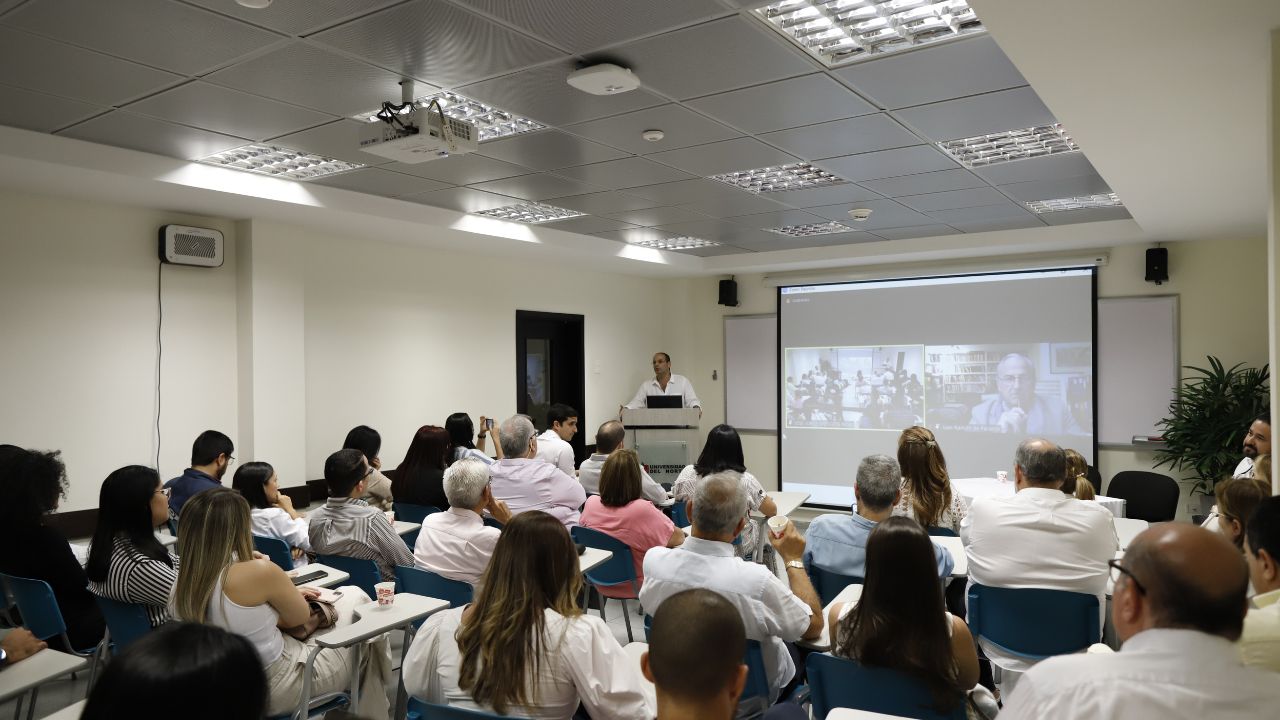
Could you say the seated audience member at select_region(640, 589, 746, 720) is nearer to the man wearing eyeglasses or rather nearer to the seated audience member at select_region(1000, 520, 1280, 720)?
the seated audience member at select_region(1000, 520, 1280, 720)

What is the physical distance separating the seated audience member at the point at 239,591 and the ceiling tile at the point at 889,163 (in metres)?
3.62

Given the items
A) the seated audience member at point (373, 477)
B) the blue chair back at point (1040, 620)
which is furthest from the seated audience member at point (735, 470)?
the seated audience member at point (373, 477)

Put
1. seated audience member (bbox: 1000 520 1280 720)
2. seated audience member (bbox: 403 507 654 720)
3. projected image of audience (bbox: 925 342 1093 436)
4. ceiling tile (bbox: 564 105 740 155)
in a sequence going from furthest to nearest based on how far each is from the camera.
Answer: projected image of audience (bbox: 925 342 1093 436), ceiling tile (bbox: 564 105 740 155), seated audience member (bbox: 403 507 654 720), seated audience member (bbox: 1000 520 1280 720)

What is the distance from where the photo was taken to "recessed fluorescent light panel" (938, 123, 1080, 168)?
4.28 metres

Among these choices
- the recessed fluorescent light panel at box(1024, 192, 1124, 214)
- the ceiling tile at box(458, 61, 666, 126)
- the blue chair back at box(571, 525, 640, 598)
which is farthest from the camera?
the recessed fluorescent light panel at box(1024, 192, 1124, 214)

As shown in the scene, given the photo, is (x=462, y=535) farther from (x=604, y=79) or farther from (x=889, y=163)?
(x=889, y=163)

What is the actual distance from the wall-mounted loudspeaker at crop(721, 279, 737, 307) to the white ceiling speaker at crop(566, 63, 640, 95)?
6.18 metres

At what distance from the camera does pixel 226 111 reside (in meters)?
3.69

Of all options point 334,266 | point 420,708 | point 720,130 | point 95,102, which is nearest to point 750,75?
point 720,130

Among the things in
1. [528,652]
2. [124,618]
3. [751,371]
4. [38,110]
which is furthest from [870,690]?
[751,371]

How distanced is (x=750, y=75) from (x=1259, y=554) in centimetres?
238

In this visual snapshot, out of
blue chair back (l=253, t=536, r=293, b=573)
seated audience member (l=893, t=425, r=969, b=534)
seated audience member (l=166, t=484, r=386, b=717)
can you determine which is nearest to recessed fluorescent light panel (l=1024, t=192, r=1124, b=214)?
seated audience member (l=893, t=425, r=969, b=534)

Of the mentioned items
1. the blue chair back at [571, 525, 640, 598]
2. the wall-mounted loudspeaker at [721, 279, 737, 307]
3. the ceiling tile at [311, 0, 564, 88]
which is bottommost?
the blue chair back at [571, 525, 640, 598]

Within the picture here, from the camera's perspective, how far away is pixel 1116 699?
1.40m
